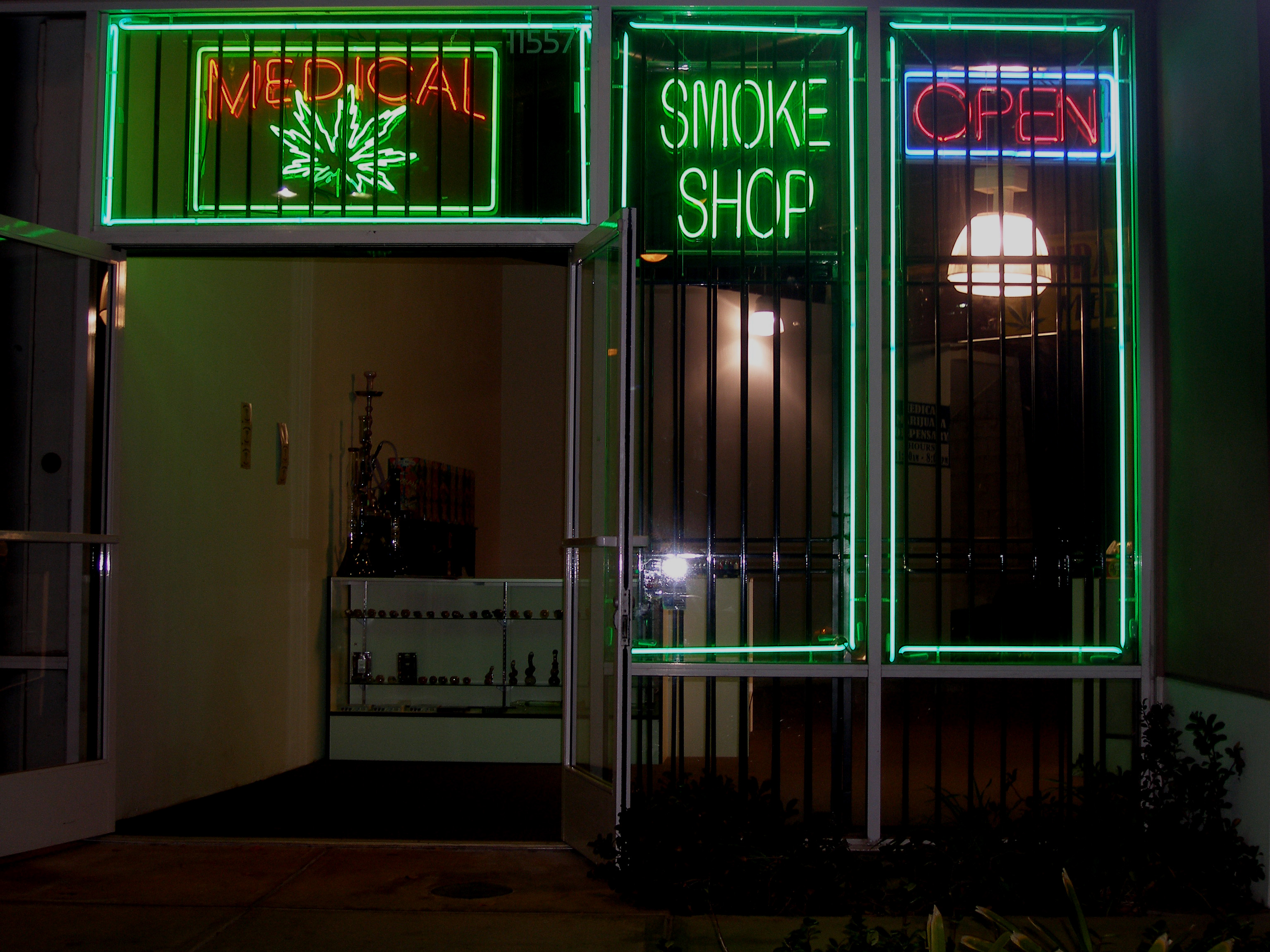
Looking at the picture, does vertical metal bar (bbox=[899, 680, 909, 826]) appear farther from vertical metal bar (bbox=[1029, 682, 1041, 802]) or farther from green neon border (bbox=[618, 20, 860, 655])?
vertical metal bar (bbox=[1029, 682, 1041, 802])

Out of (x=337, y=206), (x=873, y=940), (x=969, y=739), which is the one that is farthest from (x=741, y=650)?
(x=337, y=206)

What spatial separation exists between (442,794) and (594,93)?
11.2ft

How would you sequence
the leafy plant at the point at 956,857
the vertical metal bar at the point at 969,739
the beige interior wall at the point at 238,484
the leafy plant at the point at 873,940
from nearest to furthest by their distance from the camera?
the leafy plant at the point at 873,940
the leafy plant at the point at 956,857
the vertical metal bar at the point at 969,739
the beige interior wall at the point at 238,484

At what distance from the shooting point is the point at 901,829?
4.63 metres

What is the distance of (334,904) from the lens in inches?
154

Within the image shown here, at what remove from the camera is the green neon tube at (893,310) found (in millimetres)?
4684

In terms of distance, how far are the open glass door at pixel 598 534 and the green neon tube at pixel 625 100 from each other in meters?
0.36

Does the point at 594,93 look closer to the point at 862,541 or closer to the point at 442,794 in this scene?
the point at 862,541

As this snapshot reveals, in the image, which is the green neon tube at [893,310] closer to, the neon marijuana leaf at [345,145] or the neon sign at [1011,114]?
the neon sign at [1011,114]

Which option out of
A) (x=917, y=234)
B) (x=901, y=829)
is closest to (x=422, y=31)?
(x=917, y=234)

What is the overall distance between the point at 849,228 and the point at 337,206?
2.12m

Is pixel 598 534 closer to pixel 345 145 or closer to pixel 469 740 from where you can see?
pixel 345 145

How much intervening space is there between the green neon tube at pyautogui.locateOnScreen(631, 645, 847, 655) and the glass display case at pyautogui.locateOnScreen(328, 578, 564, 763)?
2350 mm

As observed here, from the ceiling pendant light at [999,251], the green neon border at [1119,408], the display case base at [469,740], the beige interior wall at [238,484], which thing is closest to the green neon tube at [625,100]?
the green neon border at [1119,408]
